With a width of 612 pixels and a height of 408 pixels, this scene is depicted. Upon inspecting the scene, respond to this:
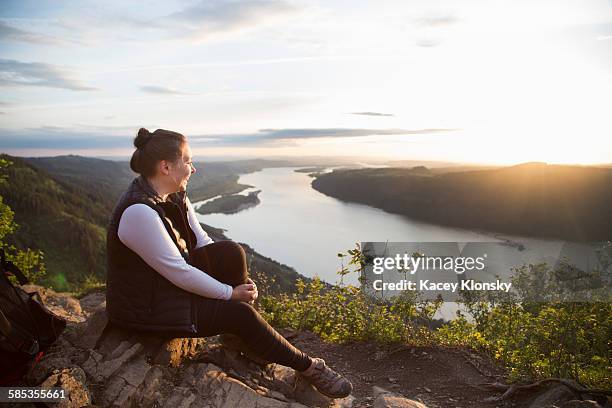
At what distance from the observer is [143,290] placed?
314 cm

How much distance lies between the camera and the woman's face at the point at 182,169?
3273mm

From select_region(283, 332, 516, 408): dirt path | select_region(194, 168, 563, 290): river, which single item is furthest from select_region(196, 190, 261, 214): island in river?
select_region(283, 332, 516, 408): dirt path

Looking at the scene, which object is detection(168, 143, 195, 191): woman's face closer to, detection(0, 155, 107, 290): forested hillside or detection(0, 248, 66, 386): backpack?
detection(0, 248, 66, 386): backpack

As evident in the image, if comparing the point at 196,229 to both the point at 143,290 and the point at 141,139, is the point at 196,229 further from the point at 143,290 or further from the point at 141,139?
the point at 141,139

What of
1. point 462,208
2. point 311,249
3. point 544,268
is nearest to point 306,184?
point 462,208

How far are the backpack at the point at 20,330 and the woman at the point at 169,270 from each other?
1.37 feet

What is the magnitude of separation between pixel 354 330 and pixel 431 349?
980mm

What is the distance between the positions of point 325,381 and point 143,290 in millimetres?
1541

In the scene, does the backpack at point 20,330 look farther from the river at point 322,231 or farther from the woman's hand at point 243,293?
the river at point 322,231

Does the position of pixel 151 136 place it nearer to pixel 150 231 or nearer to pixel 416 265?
pixel 150 231

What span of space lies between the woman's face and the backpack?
1.20 m

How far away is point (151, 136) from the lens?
324 centimetres

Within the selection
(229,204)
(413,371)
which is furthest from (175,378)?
(229,204)

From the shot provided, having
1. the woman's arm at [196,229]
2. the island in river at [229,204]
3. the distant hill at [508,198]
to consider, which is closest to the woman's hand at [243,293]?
the woman's arm at [196,229]
